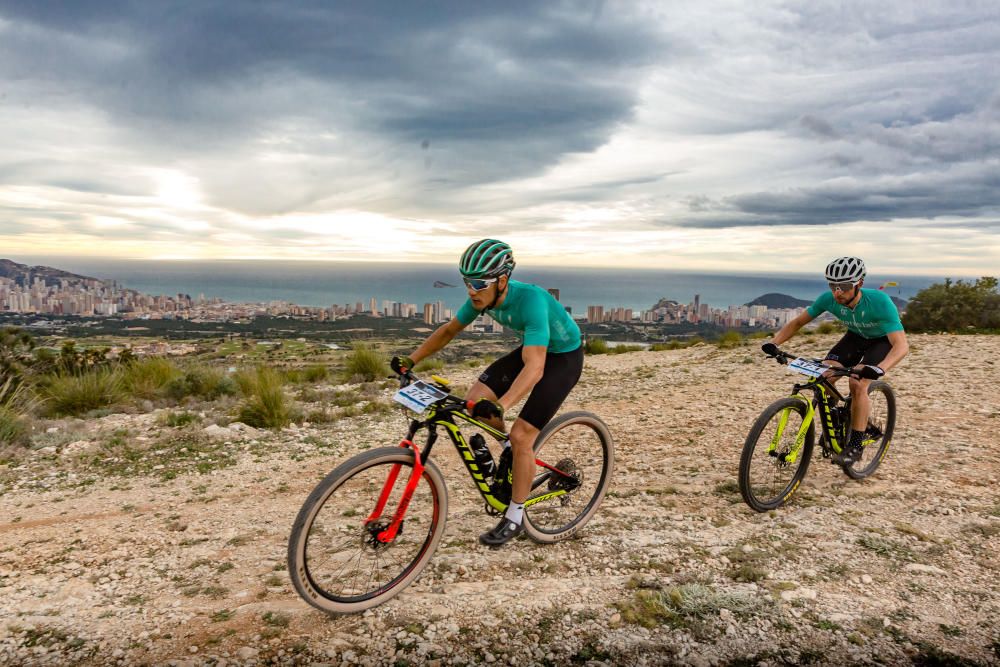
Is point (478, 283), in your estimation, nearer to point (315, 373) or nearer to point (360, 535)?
point (360, 535)

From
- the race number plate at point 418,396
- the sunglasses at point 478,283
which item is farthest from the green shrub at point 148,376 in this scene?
the sunglasses at point 478,283

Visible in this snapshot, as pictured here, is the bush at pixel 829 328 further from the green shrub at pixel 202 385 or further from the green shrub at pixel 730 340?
the green shrub at pixel 202 385

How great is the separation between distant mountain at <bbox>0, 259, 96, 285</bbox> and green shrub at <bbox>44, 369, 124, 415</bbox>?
47.3 meters

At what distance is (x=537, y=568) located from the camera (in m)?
3.91

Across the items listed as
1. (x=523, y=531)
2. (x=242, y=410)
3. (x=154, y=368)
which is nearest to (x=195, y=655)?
(x=523, y=531)

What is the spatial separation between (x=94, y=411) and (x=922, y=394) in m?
13.8

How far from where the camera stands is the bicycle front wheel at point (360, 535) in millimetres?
3109

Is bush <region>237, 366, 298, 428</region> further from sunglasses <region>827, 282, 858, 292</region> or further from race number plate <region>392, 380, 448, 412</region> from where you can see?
sunglasses <region>827, 282, 858, 292</region>

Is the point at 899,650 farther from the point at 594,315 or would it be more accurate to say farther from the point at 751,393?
the point at 594,315

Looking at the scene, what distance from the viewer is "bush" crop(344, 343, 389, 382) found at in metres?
12.4

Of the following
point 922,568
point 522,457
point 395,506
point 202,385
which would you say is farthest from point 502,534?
point 202,385

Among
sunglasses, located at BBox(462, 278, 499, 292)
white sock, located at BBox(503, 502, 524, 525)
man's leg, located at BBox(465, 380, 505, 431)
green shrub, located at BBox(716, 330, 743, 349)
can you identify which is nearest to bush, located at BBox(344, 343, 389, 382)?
man's leg, located at BBox(465, 380, 505, 431)

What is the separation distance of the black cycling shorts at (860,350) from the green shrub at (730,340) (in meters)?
12.8

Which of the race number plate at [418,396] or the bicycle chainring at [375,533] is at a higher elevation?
the race number plate at [418,396]
